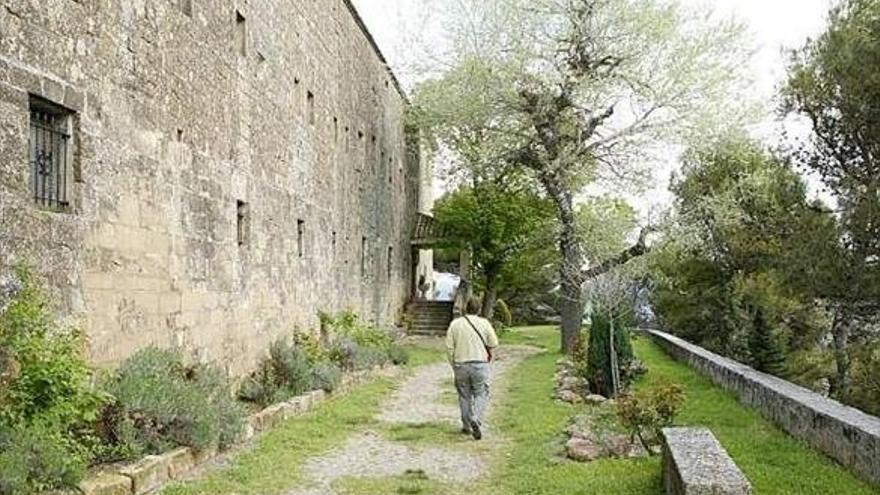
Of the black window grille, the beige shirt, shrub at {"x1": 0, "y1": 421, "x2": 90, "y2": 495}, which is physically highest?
the black window grille

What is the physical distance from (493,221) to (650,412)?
810 inches

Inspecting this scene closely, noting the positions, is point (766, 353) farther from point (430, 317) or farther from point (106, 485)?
point (430, 317)

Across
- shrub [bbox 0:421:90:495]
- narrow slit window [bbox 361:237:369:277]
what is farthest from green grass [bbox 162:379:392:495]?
narrow slit window [bbox 361:237:369:277]

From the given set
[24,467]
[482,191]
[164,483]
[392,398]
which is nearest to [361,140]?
[482,191]

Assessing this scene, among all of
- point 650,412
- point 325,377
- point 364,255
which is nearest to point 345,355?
point 325,377

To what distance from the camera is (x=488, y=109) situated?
22.0 meters

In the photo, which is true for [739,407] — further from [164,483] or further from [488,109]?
[488,109]

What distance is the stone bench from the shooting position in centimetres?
536

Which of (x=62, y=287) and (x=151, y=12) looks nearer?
(x=62, y=287)

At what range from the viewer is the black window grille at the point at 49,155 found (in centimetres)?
692

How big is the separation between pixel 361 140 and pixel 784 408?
1387cm

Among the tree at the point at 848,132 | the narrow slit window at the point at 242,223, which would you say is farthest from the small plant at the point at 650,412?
the narrow slit window at the point at 242,223

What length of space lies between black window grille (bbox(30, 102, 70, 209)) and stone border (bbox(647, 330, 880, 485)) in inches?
259

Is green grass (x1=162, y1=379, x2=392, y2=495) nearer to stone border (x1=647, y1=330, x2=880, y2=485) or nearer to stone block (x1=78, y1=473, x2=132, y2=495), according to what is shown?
stone block (x1=78, y1=473, x2=132, y2=495)
